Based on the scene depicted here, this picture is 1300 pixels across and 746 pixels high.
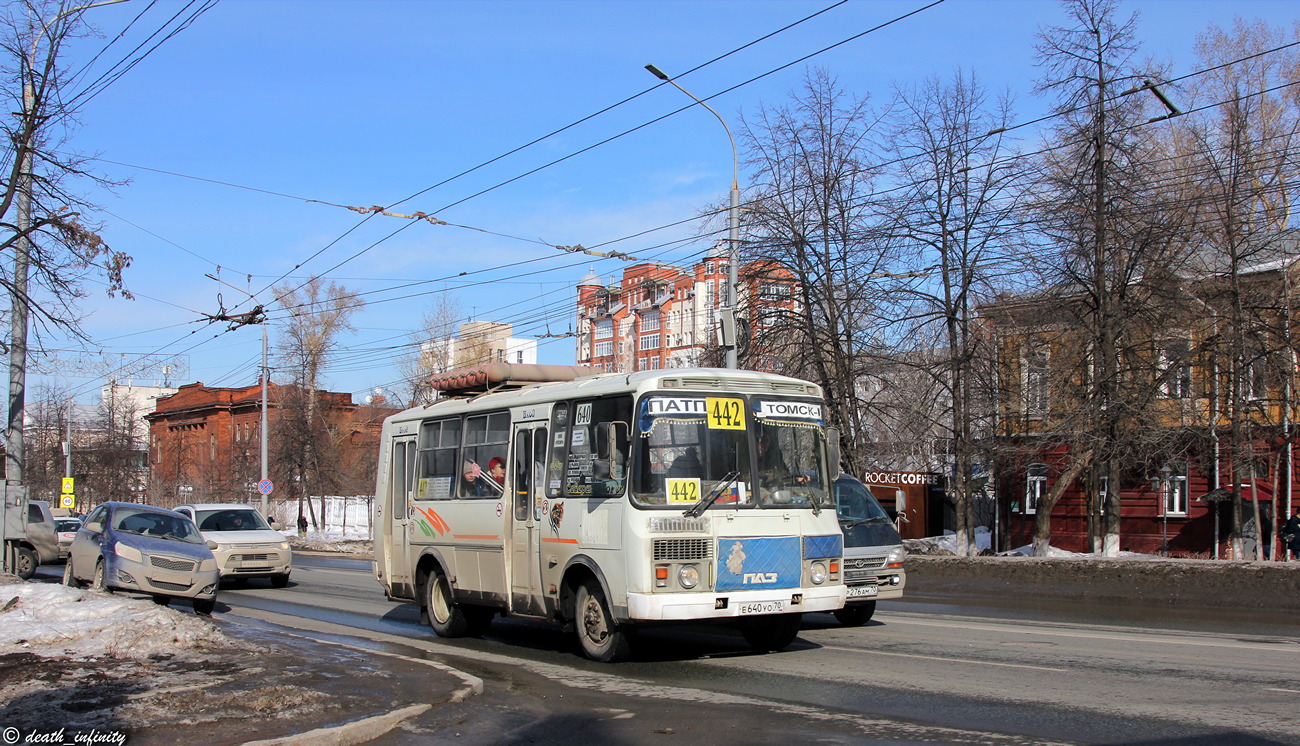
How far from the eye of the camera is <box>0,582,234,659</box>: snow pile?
33.9ft

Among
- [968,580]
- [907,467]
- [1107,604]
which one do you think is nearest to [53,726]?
[1107,604]

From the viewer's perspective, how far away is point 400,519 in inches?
588

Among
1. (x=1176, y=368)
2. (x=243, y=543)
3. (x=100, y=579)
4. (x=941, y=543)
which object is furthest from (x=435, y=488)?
(x=941, y=543)

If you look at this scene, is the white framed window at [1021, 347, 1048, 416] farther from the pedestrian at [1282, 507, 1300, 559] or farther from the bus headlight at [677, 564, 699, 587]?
the bus headlight at [677, 564, 699, 587]

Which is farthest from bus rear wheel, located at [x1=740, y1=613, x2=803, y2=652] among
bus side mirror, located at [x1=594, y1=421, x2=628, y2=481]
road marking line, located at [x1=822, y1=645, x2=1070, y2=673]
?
bus side mirror, located at [x1=594, y1=421, x2=628, y2=481]

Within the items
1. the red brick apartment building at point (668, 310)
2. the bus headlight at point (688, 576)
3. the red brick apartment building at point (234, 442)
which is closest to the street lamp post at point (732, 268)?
the red brick apartment building at point (668, 310)

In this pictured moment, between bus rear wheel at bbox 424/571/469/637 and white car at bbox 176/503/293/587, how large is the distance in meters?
8.94

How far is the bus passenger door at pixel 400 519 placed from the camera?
48.3 feet

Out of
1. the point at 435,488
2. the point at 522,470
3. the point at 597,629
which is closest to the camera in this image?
the point at 597,629

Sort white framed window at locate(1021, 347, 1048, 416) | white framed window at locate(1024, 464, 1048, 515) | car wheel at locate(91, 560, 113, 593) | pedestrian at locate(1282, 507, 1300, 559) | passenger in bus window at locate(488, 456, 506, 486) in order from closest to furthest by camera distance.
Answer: passenger in bus window at locate(488, 456, 506, 486)
car wheel at locate(91, 560, 113, 593)
pedestrian at locate(1282, 507, 1300, 559)
white framed window at locate(1021, 347, 1048, 416)
white framed window at locate(1024, 464, 1048, 515)

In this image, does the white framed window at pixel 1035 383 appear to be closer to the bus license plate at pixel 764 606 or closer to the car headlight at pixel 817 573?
the car headlight at pixel 817 573

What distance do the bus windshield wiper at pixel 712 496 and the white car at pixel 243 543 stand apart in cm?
1426

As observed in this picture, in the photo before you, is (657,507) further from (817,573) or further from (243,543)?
(243,543)

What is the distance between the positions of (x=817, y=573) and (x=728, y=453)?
157 cm
